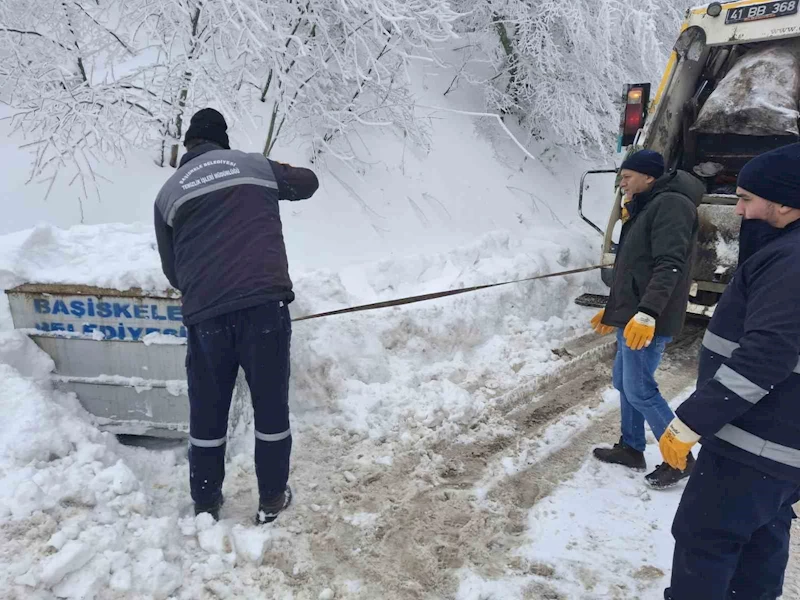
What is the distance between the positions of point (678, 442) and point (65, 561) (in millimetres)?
2296

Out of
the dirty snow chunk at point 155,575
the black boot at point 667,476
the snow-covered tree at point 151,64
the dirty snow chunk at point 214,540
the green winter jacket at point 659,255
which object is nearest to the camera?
the dirty snow chunk at point 155,575

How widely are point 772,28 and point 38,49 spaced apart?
6661mm

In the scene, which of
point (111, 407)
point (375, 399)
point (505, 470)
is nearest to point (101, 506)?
point (111, 407)

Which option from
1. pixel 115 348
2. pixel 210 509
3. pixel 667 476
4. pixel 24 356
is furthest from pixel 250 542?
pixel 667 476

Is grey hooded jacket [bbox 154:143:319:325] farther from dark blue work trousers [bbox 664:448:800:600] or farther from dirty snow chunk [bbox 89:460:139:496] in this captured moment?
dark blue work trousers [bbox 664:448:800:600]

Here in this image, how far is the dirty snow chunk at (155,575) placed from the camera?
2.29 m

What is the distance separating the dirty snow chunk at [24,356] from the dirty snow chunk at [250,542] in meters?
1.41

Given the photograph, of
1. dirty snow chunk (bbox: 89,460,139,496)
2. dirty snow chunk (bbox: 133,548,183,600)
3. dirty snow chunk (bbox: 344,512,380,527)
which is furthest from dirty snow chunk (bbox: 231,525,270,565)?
dirty snow chunk (bbox: 89,460,139,496)

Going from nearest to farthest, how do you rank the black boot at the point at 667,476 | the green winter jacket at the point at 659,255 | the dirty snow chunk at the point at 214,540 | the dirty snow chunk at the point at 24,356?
the dirty snow chunk at the point at 214,540 → the green winter jacket at the point at 659,255 → the dirty snow chunk at the point at 24,356 → the black boot at the point at 667,476

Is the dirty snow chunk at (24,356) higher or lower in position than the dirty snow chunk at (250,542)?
higher

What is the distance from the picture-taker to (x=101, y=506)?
256 cm

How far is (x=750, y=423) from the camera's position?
72.2 inches

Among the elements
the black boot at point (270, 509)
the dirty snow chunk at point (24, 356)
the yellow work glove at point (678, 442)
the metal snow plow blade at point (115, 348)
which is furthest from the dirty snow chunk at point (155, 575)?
the yellow work glove at point (678, 442)

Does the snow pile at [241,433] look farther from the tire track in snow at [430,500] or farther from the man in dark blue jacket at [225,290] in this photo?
the man in dark blue jacket at [225,290]
